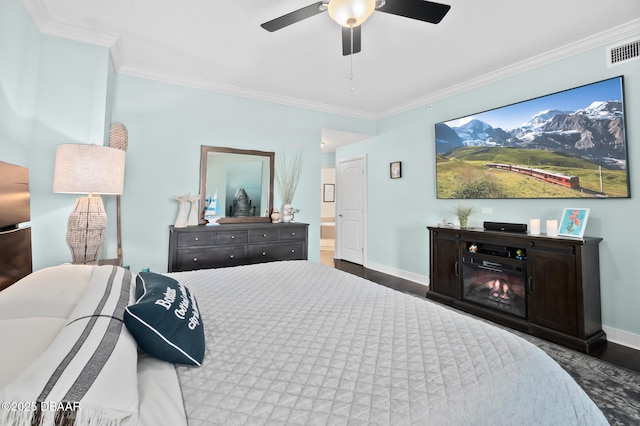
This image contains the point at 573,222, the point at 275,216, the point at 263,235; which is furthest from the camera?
the point at 275,216

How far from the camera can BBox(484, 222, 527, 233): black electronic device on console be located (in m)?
2.82

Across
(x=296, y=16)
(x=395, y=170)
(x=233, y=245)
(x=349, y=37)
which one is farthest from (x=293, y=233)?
(x=296, y=16)

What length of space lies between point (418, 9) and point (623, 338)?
3.13m

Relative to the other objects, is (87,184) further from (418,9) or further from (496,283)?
(496,283)

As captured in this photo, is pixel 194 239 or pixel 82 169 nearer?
pixel 82 169

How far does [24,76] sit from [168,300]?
8.11ft

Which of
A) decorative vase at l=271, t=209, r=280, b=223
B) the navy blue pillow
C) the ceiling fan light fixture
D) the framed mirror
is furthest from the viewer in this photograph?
decorative vase at l=271, t=209, r=280, b=223

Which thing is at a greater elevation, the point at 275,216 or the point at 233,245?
the point at 275,216

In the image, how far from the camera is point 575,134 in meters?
2.68

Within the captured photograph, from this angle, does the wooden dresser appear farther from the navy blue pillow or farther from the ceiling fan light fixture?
the ceiling fan light fixture

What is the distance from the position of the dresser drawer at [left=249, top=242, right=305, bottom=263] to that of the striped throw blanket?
8.46 feet

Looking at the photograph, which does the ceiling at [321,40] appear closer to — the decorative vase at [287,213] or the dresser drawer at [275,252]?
the decorative vase at [287,213]

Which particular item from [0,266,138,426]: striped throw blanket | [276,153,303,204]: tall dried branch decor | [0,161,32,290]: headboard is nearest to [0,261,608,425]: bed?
[0,266,138,426]: striped throw blanket

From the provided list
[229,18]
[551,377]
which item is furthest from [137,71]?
[551,377]
